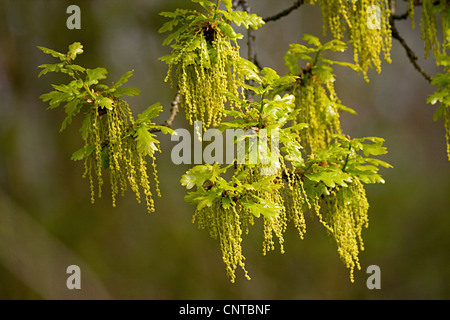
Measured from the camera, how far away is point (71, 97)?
4.94ft

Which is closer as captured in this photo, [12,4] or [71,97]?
[71,97]

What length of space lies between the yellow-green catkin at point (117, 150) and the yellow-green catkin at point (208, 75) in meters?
0.20

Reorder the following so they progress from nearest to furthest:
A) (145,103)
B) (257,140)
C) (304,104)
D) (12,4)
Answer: (257,140) → (304,104) → (12,4) → (145,103)

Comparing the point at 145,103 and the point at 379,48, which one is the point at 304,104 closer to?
the point at 379,48

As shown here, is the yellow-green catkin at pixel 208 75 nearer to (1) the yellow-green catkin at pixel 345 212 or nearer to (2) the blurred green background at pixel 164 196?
(1) the yellow-green catkin at pixel 345 212

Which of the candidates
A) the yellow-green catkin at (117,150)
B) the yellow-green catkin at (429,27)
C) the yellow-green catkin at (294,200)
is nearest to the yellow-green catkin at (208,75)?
the yellow-green catkin at (117,150)

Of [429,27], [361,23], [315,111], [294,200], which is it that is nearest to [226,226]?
[294,200]

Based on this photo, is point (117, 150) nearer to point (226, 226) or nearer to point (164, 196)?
point (226, 226)

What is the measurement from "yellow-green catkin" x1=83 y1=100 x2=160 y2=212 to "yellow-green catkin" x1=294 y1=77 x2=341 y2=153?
2.09ft

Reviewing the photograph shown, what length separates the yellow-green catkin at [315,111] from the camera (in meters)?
1.81

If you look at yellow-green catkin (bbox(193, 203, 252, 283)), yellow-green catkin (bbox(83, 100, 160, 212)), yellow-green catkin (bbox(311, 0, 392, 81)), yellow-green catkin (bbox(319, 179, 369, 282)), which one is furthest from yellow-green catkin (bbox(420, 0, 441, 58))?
yellow-green catkin (bbox(83, 100, 160, 212))

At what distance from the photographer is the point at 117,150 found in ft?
4.92

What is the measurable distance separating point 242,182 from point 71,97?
23.4 inches

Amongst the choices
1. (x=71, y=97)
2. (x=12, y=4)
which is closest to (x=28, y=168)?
(x=12, y=4)
